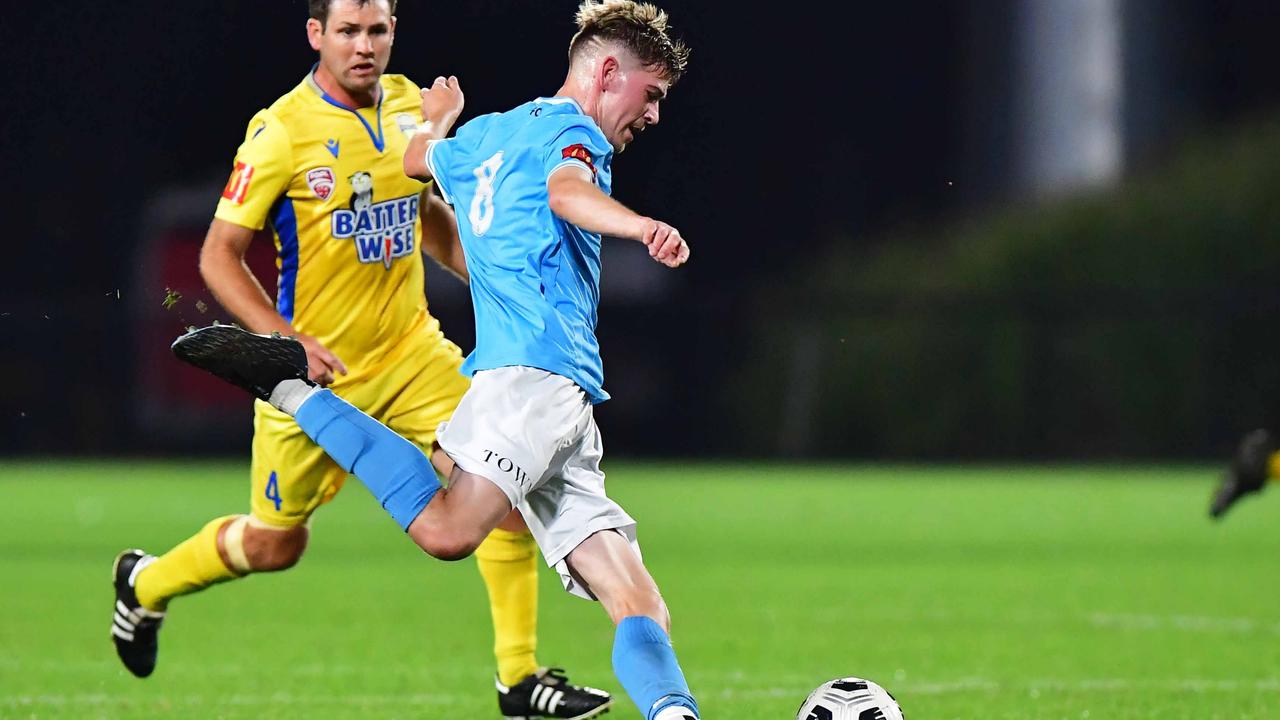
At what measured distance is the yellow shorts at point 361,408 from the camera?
5836 mm

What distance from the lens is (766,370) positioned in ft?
73.4

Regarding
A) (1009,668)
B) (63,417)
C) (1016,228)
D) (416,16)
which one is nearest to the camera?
(1009,668)

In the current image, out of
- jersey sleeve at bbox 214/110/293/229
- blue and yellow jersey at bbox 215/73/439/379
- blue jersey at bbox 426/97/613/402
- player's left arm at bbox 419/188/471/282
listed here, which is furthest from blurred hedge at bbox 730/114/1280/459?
blue jersey at bbox 426/97/613/402

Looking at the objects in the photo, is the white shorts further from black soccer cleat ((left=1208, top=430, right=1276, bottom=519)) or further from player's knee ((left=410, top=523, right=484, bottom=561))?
black soccer cleat ((left=1208, top=430, right=1276, bottom=519))

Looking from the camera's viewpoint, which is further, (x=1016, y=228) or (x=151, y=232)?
(x=1016, y=228)

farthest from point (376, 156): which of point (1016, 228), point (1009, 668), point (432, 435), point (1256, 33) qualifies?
point (1256, 33)

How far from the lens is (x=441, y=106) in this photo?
17.2 feet

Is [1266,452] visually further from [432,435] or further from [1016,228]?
[1016,228]

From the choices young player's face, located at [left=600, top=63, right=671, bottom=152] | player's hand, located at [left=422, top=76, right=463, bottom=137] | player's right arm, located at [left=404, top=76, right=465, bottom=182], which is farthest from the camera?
player's hand, located at [left=422, top=76, right=463, bottom=137]

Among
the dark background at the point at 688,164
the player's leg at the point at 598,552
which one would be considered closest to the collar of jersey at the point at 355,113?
the player's leg at the point at 598,552

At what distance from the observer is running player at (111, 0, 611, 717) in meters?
5.62

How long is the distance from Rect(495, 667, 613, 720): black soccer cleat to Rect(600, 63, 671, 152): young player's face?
169 centimetres

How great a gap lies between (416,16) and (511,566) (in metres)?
13.5

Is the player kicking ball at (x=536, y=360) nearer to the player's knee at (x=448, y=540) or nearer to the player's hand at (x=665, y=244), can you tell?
the player's knee at (x=448, y=540)
